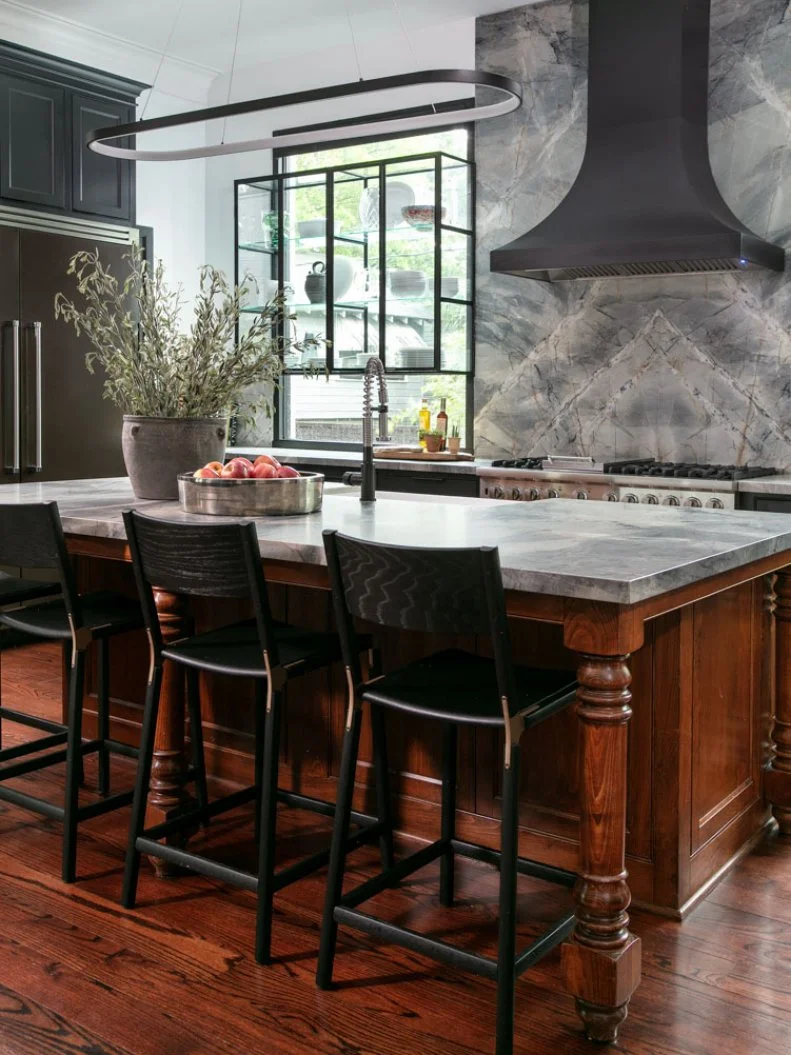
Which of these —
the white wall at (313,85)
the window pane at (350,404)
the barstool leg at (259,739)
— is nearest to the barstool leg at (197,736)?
the barstool leg at (259,739)

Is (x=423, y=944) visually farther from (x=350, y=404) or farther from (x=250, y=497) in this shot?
(x=350, y=404)

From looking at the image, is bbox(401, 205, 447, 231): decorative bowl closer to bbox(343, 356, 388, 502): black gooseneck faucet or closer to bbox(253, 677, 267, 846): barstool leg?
bbox(343, 356, 388, 502): black gooseneck faucet

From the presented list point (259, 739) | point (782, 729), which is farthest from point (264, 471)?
point (782, 729)

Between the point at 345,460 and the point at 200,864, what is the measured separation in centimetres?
366

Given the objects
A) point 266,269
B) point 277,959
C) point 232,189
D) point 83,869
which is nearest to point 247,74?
point 232,189

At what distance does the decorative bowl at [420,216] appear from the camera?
18.9ft

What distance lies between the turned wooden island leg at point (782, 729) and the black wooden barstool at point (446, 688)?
996 mm

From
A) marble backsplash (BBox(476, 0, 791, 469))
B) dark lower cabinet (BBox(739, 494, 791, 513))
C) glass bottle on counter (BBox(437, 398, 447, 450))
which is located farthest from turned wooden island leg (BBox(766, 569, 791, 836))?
glass bottle on counter (BBox(437, 398, 447, 450))

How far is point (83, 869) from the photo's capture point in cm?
284

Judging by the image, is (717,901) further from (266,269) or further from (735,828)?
(266,269)

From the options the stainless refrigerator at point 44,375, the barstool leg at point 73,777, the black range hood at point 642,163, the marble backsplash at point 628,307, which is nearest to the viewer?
the barstool leg at point 73,777

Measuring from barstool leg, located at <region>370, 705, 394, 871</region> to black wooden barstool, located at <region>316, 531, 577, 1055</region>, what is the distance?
0.21 meters

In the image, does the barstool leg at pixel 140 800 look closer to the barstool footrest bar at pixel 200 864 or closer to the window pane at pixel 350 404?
the barstool footrest bar at pixel 200 864

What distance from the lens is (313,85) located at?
656cm
